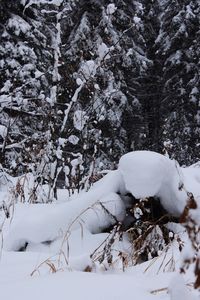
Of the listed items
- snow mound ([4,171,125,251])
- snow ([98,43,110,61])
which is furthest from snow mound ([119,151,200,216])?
snow ([98,43,110,61])

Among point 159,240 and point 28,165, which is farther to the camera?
point 28,165

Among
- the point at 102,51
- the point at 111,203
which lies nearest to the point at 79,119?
the point at 102,51

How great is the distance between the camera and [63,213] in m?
3.36

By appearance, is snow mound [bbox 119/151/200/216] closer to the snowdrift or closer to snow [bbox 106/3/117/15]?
the snowdrift

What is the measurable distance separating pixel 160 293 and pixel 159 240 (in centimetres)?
144

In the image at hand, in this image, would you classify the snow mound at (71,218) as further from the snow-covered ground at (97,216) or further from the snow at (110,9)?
the snow at (110,9)

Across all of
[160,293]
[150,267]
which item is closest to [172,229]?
[150,267]

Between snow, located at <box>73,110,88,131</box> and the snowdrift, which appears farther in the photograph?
snow, located at <box>73,110,88,131</box>

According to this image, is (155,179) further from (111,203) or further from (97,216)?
(97,216)

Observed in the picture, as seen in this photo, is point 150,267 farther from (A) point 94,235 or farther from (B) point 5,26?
(B) point 5,26

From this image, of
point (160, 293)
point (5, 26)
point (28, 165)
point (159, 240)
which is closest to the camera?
point (160, 293)

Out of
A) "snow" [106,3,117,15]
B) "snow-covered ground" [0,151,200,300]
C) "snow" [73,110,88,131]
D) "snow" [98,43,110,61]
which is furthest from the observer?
"snow" [106,3,117,15]

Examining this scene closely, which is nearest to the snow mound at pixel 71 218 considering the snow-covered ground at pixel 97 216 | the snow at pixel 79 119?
the snow-covered ground at pixel 97 216

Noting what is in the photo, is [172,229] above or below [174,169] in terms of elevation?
below
